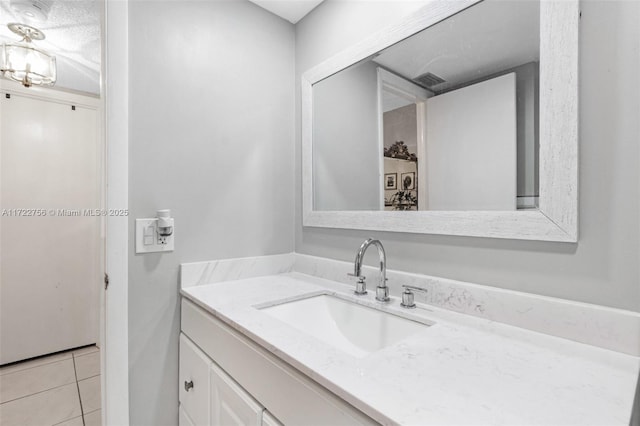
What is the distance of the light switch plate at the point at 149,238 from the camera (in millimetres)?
1164

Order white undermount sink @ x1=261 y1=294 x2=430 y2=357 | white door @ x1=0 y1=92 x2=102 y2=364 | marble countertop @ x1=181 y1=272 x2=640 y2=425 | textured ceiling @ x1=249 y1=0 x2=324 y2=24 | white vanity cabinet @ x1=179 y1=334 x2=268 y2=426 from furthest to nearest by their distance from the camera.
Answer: white door @ x1=0 y1=92 x2=102 y2=364 < textured ceiling @ x1=249 y1=0 x2=324 y2=24 < white undermount sink @ x1=261 y1=294 x2=430 y2=357 < white vanity cabinet @ x1=179 y1=334 x2=268 y2=426 < marble countertop @ x1=181 y1=272 x2=640 y2=425

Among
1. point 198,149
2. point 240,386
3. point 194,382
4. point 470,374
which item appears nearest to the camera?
point 470,374

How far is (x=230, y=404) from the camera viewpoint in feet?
2.89

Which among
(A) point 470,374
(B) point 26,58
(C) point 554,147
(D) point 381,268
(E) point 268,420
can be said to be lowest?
(E) point 268,420

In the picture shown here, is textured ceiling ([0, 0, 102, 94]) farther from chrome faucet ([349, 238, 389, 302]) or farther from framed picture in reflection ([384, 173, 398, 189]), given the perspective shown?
chrome faucet ([349, 238, 389, 302])

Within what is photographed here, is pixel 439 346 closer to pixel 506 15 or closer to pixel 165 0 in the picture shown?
pixel 506 15

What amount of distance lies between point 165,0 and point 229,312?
1.26 m

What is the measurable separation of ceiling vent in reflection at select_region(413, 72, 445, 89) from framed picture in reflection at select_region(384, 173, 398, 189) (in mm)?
329

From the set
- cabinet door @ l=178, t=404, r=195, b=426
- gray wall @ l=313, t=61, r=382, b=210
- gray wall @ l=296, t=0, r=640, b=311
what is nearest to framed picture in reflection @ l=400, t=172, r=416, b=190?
gray wall @ l=313, t=61, r=382, b=210

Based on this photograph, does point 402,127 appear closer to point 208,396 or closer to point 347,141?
point 347,141

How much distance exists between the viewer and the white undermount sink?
0.97 m

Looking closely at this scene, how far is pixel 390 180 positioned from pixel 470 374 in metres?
0.73

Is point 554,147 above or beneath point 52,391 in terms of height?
above

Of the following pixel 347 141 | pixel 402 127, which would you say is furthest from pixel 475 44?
pixel 347 141
